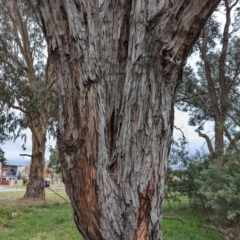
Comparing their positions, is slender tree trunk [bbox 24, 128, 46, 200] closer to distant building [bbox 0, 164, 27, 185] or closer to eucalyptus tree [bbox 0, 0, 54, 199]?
eucalyptus tree [bbox 0, 0, 54, 199]

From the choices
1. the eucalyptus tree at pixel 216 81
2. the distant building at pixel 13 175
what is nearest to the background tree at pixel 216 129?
the eucalyptus tree at pixel 216 81

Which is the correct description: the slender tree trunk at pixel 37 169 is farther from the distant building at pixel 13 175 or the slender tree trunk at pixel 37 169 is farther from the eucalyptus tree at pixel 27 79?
the distant building at pixel 13 175

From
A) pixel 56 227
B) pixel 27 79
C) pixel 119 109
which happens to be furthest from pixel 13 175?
pixel 119 109

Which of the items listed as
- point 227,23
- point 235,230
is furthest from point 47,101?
point 235,230

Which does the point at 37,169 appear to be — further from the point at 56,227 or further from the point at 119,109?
the point at 119,109

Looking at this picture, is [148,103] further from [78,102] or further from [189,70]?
[189,70]

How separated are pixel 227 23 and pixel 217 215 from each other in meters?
5.47

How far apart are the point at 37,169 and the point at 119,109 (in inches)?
458

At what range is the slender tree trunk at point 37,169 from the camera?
42.2 ft

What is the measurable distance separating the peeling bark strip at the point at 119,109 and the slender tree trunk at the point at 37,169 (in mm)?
11077

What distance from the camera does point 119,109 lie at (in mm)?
1986

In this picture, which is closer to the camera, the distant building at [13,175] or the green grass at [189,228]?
the green grass at [189,228]

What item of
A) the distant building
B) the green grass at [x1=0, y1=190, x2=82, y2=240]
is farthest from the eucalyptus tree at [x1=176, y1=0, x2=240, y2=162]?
the distant building

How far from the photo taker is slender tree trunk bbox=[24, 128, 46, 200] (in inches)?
506
